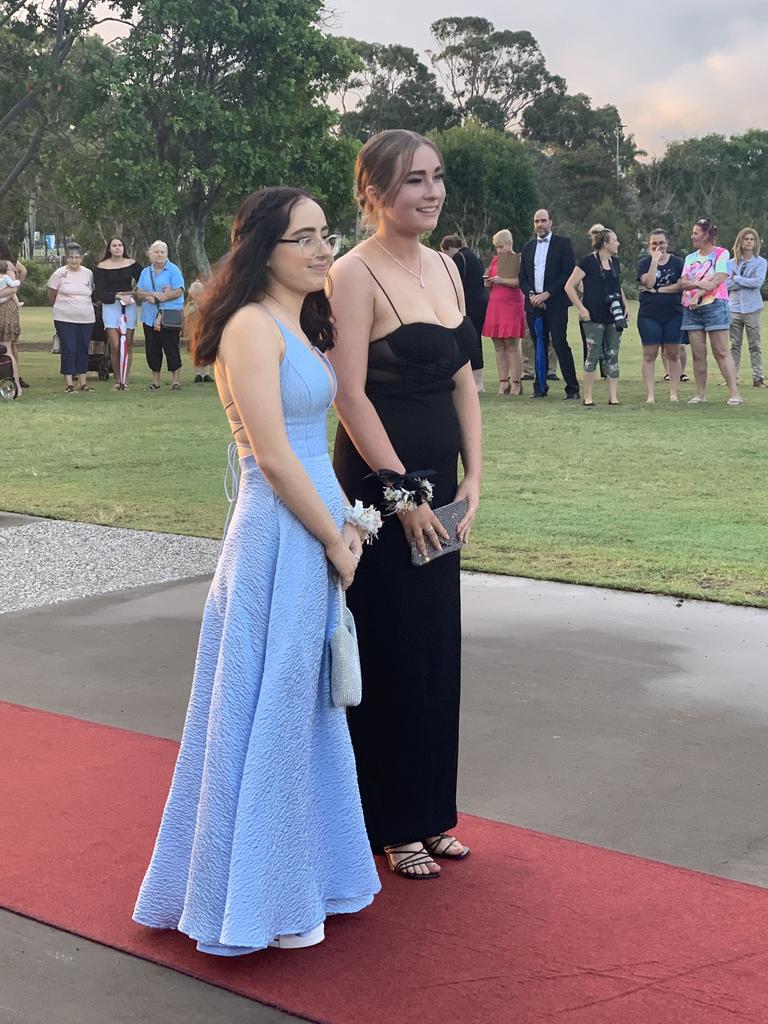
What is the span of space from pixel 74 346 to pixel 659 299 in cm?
837

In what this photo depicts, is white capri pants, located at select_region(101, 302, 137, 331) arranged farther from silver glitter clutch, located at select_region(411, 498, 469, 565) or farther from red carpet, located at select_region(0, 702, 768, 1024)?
silver glitter clutch, located at select_region(411, 498, 469, 565)

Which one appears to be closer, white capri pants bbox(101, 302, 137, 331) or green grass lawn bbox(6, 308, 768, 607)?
green grass lawn bbox(6, 308, 768, 607)

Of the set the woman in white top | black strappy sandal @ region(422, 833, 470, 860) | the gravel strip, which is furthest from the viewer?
the woman in white top

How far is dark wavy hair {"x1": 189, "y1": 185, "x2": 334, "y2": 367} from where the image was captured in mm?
3422

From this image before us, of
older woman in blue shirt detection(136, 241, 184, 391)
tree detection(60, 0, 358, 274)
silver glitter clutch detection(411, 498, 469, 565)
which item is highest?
tree detection(60, 0, 358, 274)

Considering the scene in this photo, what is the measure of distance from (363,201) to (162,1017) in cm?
230

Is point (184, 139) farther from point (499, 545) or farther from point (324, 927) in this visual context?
point (324, 927)

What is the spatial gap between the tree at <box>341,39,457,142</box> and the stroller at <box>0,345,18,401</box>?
218ft

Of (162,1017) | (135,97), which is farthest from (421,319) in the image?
(135,97)

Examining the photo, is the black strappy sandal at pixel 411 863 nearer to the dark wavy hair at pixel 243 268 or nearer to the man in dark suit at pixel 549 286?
the dark wavy hair at pixel 243 268

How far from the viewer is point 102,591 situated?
768cm

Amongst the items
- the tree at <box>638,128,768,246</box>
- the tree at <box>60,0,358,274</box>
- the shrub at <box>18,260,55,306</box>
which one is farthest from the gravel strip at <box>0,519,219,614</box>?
the tree at <box>638,128,768,246</box>

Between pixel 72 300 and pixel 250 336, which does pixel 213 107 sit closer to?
pixel 72 300

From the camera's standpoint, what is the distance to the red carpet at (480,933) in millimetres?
3211
